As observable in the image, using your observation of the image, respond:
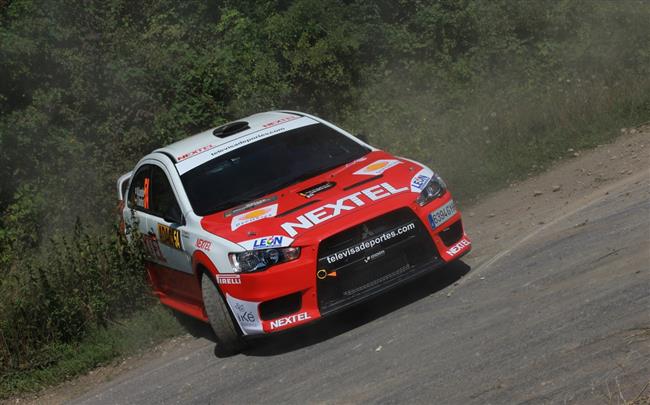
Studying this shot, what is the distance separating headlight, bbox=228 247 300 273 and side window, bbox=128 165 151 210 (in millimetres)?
2430

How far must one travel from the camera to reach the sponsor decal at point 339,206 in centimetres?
782

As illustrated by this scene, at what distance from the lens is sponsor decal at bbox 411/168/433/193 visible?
27.0 feet

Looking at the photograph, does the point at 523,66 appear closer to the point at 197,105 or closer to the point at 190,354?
the point at 197,105

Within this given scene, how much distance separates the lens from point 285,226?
309 inches

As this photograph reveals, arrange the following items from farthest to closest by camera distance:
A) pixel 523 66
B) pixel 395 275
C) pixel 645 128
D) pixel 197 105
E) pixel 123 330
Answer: pixel 523 66, pixel 197 105, pixel 645 128, pixel 123 330, pixel 395 275

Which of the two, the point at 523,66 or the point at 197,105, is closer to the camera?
the point at 197,105

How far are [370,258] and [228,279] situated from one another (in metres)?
1.15

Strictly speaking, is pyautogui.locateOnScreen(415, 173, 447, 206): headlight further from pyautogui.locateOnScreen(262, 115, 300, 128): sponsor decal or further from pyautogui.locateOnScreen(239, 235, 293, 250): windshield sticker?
pyautogui.locateOnScreen(262, 115, 300, 128): sponsor decal

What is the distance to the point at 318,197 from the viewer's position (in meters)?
8.25

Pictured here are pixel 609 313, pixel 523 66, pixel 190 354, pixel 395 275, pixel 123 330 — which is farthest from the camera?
pixel 523 66

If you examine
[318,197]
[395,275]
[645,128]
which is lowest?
[645,128]

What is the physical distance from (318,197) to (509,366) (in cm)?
259

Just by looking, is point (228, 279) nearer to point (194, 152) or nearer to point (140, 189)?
point (194, 152)

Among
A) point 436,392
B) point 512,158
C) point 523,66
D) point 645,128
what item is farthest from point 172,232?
point 523,66
